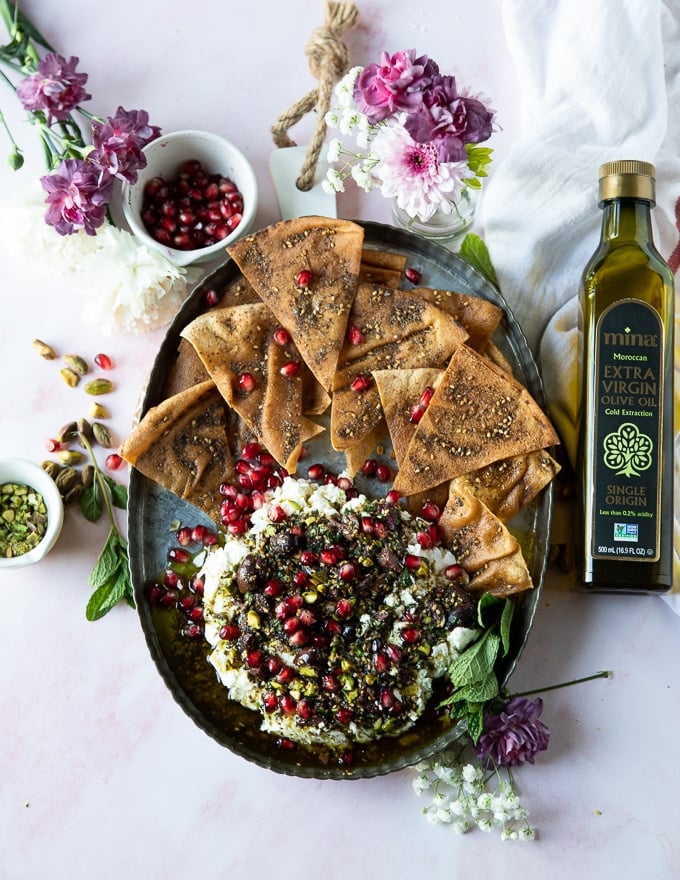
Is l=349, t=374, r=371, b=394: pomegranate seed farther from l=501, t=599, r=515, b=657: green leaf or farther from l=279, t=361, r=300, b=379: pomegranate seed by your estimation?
l=501, t=599, r=515, b=657: green leaf

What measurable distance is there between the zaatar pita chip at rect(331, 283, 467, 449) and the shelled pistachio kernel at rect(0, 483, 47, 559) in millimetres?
1064

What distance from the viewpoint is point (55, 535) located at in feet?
9.70

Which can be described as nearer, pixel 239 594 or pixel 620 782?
pixel 239 594

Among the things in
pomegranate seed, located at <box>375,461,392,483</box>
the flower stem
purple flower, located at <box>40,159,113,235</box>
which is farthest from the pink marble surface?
pomegranate seed, located at <box>375,461,392,483</box>

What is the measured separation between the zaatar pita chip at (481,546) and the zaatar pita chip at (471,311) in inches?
19.6

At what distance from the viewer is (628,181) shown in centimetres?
271

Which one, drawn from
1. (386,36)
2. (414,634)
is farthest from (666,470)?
(386,36)

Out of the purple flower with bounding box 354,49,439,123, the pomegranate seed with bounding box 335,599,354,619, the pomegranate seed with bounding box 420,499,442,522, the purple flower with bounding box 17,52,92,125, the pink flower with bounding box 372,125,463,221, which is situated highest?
the purple flower with bounding box 17,52,92,125

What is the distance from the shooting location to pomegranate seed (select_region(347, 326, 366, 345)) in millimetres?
2828

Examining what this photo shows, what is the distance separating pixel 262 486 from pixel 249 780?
1073 millimetres

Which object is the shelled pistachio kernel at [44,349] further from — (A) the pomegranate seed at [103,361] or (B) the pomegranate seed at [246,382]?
(B) the pomegranate seed at [246,382]

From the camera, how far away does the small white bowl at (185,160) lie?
297 centimetres

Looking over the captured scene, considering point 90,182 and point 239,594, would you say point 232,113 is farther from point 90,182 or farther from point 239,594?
point 239,594

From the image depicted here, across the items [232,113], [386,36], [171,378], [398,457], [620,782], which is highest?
[386,36]
